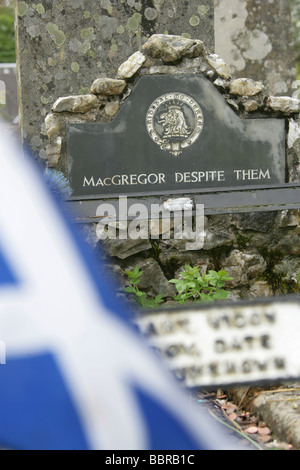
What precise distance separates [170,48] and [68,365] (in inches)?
114

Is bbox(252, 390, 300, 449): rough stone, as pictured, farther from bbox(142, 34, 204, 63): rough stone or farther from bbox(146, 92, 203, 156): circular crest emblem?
bbox(142, 34, 204, 63): rough stone

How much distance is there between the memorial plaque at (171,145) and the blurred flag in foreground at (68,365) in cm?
248

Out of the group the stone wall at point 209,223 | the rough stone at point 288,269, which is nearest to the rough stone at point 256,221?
the stone wall at point 209,223

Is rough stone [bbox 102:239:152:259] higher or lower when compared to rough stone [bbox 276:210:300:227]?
lower

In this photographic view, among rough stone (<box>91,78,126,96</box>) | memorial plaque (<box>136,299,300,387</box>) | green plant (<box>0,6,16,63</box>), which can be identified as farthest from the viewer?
green plant (<box>0,6,16,63</box>)

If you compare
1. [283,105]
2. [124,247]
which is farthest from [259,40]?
[124,247]

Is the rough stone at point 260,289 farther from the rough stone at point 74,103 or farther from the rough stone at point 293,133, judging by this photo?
the rough stone at point 74,103

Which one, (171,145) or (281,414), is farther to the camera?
(171,145)

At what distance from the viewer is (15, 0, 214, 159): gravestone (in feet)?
16.3

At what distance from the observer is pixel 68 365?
77 centimetres

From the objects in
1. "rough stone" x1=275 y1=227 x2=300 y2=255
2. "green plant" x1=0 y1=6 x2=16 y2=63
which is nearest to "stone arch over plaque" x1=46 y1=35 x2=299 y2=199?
"rough stone" x1=275 y1=227 x2=300 y2=255

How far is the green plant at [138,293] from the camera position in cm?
316

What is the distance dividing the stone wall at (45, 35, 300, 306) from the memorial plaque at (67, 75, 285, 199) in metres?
0.07

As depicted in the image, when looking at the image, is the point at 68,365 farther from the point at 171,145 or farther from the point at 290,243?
the point at 290,243
